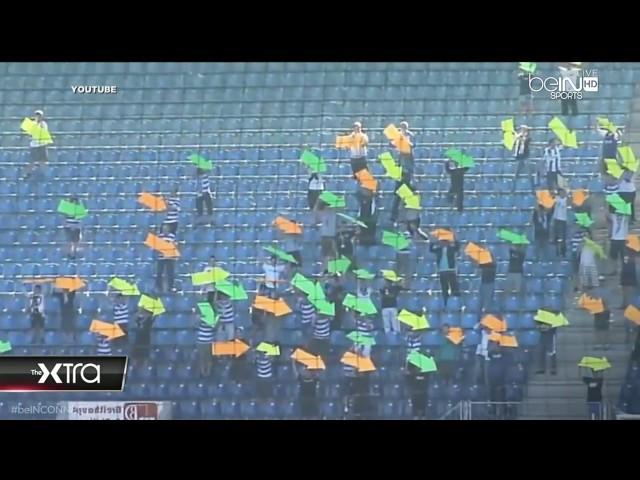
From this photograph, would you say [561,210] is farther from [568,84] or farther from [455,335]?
[455,335]

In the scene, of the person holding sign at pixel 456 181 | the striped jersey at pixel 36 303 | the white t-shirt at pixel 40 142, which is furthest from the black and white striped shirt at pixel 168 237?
the person holding sign at pixel 456 181

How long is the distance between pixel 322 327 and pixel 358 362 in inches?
9.7

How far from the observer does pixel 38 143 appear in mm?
6191

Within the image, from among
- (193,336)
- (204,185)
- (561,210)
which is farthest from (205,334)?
(561,210)

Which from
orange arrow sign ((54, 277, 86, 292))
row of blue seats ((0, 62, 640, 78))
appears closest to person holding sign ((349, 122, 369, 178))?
row of blue seats ((0, 62, 640, 78))

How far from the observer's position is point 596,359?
6031mm

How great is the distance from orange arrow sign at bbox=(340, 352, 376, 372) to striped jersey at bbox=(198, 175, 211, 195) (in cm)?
107

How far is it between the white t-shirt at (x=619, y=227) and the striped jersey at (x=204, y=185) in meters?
2.02

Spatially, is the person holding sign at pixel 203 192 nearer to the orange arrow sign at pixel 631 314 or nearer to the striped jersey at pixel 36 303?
the striped jersey at pixel 36 303

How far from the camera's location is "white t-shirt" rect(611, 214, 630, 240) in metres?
6.09

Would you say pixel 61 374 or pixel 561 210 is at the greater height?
pixel 561 210

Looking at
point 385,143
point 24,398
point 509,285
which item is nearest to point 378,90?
point 385,143
